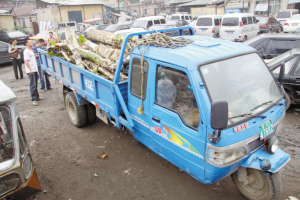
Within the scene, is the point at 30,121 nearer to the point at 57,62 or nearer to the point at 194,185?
the point at 57,62

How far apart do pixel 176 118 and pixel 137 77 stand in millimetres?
978

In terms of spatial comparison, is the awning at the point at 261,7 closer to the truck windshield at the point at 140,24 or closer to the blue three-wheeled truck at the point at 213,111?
the truck windshield at the point at 140,24

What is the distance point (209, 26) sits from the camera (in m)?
16.4

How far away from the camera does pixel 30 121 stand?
6.00 metres

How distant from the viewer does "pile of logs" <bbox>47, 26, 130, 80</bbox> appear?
4.65m

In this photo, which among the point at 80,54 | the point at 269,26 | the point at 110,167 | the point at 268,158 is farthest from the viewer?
the point at 269,26

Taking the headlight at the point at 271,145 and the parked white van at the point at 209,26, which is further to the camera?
the parked white van at the point at 209,26

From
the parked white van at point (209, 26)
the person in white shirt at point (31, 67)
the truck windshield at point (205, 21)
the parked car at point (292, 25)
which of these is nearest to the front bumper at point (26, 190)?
the person in white shirt at point (31, 67)

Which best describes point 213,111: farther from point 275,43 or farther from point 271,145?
point 275,43

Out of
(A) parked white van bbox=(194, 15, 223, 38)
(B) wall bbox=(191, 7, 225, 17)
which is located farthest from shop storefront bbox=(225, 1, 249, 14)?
(A) parked white van bbox=(194, 15, 223, 38)

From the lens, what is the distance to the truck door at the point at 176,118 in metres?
2.79

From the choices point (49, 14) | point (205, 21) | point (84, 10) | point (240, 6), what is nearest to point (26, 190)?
point (205, 21)

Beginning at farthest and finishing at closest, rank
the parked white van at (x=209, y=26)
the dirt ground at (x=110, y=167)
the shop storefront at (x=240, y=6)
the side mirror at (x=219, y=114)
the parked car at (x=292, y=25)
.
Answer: the shop storefront at (x=240, y=6), the parked car at (x=292, y=25), the parked white van at (x=209, y=26), the dirt ground at (x=110, y=167), the side mirror at (x=219, y=114)

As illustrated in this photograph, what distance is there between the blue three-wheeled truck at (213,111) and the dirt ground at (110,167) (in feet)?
1.89
